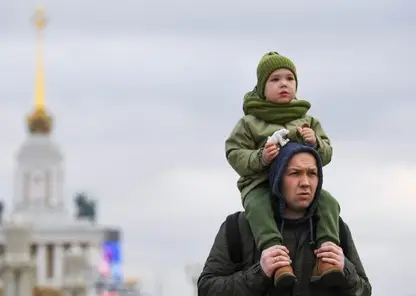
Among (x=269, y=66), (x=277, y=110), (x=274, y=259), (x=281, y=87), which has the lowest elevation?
(x=274, y=259)

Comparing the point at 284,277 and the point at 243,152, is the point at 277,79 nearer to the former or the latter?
the point at 243,152

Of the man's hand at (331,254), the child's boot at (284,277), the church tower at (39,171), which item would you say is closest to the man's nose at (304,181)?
the man's hand at (331,254)

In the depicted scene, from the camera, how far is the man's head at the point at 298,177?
34.8 feet

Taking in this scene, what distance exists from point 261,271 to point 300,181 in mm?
477

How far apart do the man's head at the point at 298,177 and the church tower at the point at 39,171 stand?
176 meters

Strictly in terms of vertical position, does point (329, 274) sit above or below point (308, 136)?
below

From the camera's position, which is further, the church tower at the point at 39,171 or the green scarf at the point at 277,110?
the church tower at the point at 39,171

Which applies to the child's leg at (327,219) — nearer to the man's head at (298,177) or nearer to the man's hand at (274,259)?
the man's head at (298,177)

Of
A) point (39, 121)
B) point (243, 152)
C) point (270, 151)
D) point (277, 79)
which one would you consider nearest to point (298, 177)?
point (270, 151)

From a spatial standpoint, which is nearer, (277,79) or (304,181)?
(304,181)

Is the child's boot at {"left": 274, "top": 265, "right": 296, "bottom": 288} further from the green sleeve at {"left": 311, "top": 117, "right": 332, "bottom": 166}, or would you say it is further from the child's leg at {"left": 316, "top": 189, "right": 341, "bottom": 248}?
the green sleeve at {"left": 311, "top": 117, "right": 332, "bottom": 166}

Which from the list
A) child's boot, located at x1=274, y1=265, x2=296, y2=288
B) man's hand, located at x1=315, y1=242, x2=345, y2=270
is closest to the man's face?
man's hand, located at x1=315, y1=242, x2=345, y2=270

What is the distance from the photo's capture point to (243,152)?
1080 cm

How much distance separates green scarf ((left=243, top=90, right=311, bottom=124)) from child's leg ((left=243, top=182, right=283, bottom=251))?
1.19 feet
